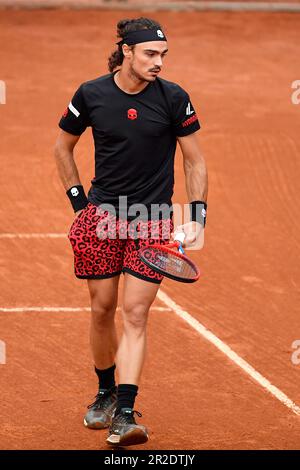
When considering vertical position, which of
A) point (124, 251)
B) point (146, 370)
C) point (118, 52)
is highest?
point (118, 52)

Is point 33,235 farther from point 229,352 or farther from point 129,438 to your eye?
point 129,438

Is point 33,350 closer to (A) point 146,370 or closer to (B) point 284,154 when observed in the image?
(A) point 146,370

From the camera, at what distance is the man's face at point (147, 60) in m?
8.12

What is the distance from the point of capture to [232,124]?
18.2 m

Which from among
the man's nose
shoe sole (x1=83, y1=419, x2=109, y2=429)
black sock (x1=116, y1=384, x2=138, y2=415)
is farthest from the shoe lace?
the man's nose

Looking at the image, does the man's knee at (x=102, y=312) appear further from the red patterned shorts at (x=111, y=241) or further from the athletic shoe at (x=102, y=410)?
the athletic shoe at (x=102, y=410)

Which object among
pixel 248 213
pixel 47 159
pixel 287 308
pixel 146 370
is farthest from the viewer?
pixel 47 159

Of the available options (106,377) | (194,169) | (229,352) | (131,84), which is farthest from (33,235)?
(131,84)

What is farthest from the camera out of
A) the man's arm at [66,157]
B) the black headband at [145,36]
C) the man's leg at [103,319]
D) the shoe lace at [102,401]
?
the shoe lace at [102,401]

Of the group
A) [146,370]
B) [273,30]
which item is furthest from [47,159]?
[273,30]

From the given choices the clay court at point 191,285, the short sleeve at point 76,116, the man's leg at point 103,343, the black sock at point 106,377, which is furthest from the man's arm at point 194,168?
the clay court at point 191,285

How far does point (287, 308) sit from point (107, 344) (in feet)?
10.5

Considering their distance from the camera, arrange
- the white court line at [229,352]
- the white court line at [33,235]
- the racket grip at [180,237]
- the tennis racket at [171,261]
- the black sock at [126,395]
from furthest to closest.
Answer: the white court line at [33,235] < the white court line at [229,352] < the black sock at [126,395] < the racket grip at [180,237] < the tennis racket at [171,261]
